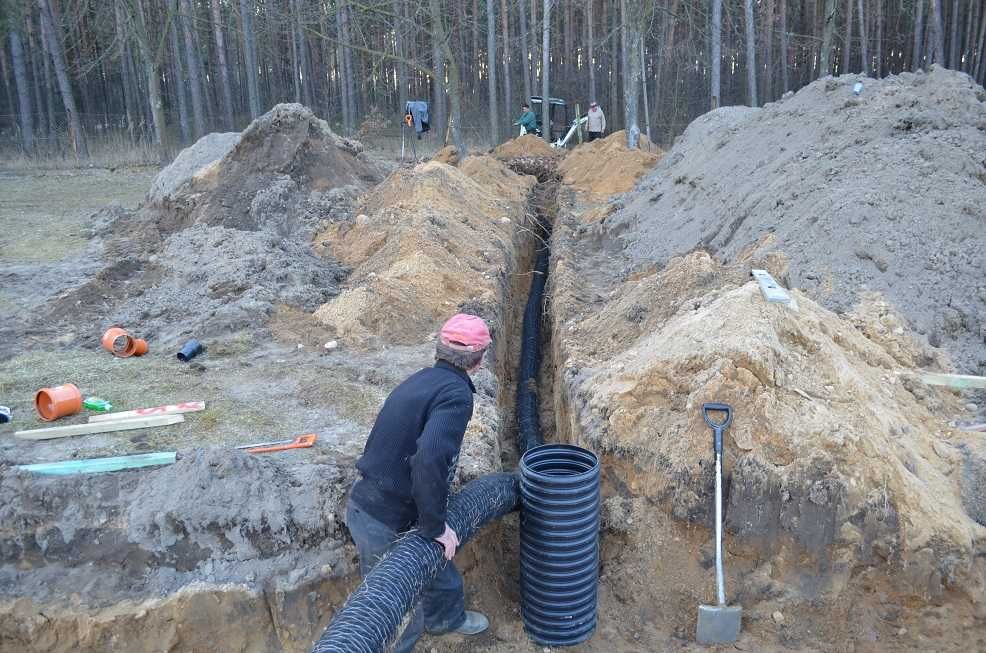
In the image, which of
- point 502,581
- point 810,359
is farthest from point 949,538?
point 502,581

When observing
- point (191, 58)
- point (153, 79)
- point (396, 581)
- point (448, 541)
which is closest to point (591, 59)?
point (191, 58)

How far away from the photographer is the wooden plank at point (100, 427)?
4.96 m

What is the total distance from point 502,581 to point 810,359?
2.32 meters

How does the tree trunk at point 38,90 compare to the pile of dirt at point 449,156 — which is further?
the tree trunk at point 38,90

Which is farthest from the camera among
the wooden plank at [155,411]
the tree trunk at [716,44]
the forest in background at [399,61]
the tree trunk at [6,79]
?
the tree trunk at [6,79]

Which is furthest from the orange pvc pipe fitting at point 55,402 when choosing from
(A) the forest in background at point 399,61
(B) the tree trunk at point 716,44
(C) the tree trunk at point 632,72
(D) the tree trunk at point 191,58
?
(D) the tree trunk at point 191,58

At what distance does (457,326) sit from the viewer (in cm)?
334

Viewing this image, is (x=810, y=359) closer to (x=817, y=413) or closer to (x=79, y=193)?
(x=817, y=413)

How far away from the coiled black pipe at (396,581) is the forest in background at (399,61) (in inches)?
774

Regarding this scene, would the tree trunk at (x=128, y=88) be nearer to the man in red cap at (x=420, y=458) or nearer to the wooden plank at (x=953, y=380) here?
the man in red cap at (x=420, y=458)

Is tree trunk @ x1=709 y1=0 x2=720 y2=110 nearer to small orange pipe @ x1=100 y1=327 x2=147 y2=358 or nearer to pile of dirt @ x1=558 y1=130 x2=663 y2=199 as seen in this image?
pile of dirt @ x1=558 y1=130 x2=663 y2=199

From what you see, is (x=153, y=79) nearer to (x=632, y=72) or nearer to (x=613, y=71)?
(x=632, y=72)

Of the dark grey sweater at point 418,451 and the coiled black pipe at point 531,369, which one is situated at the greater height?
the dark grey sweater at point 418,451

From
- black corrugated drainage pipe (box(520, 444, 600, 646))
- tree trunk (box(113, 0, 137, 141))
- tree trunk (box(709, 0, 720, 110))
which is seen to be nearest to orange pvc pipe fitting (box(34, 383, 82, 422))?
black corrugated drainage pipe (box(520, 444, 600, 646))
